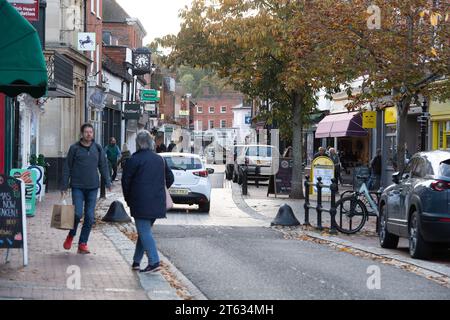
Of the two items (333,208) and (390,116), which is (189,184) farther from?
(390,116)

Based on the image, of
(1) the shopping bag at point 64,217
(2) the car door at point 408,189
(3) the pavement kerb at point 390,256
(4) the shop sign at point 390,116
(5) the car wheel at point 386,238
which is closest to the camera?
(3) the pavement kerb at point 390,256

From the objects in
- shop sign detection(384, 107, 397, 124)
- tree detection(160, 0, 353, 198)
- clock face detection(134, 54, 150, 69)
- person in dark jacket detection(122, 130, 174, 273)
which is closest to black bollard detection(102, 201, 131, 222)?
person in dark jacket detection(122, 130, 174, 273)

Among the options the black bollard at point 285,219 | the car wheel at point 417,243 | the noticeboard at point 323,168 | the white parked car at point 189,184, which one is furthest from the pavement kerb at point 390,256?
the noticeboard at point 323,168

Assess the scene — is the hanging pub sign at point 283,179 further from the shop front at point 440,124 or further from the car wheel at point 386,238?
the car wheel at point 386,238

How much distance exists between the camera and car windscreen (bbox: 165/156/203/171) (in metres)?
24.1

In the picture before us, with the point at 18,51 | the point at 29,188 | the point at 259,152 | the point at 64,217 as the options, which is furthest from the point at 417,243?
the point at 259,152

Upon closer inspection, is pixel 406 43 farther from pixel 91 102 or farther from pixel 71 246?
pixel 91 102

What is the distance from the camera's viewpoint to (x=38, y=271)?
11.4 metres

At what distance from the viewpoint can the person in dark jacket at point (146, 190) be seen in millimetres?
11617

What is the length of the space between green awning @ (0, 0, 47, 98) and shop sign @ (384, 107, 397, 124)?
2663 centimetres

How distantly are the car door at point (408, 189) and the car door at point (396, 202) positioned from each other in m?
0.07

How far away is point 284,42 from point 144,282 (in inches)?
685

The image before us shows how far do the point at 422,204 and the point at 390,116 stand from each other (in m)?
24.1
